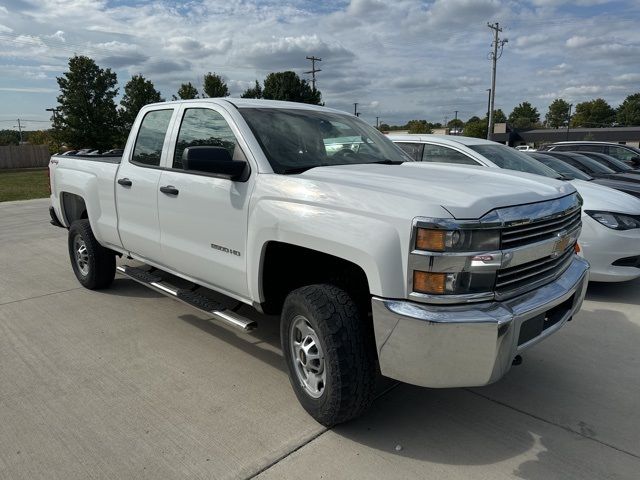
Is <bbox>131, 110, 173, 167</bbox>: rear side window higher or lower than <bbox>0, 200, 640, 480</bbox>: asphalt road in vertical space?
higher

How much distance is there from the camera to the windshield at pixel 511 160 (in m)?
6.27

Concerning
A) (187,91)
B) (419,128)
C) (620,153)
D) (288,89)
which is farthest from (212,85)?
(419,128)

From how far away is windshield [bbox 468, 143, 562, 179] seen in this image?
247 inches

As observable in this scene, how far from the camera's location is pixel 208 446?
2867 millimetres

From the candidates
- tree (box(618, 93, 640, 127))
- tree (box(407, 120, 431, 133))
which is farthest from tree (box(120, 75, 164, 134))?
tree (box(618, 93, 640, 127))

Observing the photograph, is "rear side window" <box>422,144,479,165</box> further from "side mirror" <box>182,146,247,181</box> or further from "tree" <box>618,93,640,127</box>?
"tree" <box>618,93,640,127</box>

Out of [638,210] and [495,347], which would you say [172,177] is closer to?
[495,347]

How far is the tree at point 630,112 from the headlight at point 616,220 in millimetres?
131805

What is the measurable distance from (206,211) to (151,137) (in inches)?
51.6

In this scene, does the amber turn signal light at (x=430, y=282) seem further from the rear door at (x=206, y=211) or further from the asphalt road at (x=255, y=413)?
the rear door at (x=206, y=211)

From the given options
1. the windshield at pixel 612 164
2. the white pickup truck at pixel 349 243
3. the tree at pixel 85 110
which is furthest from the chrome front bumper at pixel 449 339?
the tree at pixel 85 110

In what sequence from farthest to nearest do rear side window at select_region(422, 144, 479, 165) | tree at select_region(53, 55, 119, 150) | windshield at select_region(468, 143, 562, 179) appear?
tree at select_region(53, 55, 119, 150), rear side window at select_region(422, 144, 479, 165), windshield at select_region(468, 143, 562, 179)

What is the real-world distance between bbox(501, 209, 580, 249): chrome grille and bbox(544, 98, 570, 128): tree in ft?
509

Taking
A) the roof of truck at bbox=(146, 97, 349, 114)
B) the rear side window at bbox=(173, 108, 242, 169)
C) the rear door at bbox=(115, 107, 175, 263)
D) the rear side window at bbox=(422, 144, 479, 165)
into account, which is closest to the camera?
the rear side window at bbox=(173, 108, 242, 169)
